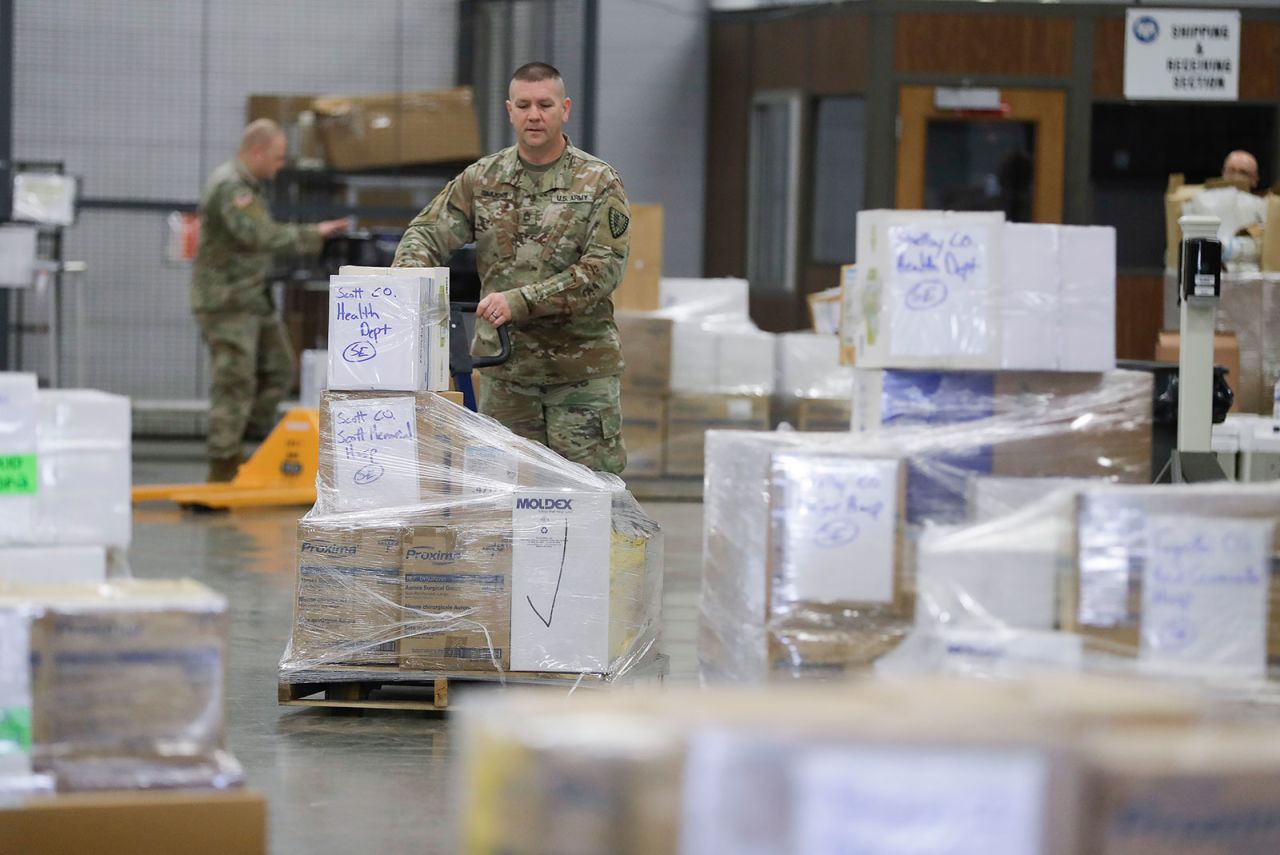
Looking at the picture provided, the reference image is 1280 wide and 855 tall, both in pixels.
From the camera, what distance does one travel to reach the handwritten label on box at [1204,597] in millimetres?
2965

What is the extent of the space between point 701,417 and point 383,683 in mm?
5488

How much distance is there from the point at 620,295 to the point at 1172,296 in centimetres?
319

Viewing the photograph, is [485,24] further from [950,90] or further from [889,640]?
[889,640]

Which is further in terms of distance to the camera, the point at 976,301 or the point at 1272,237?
the point at 1272,237

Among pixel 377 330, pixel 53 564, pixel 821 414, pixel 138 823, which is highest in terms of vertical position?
pixel 377 330

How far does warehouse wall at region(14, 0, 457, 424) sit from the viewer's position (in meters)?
12.3

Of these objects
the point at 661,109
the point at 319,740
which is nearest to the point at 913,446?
the point at 319,740

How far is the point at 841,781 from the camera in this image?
1.82 m

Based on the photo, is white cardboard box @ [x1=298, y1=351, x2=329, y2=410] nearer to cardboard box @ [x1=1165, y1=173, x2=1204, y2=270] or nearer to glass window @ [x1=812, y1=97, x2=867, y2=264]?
glass window @ [x1=812, y1=97, x2=867, y2=264]

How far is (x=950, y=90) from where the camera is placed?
38.6 feet

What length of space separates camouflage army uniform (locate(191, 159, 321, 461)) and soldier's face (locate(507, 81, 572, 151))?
4413mm

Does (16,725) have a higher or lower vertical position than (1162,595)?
lower

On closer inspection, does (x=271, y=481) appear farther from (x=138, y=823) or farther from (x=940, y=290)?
(x=138, y=823)

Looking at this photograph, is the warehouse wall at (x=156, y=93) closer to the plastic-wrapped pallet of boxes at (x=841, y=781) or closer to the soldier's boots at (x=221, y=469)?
the soldier's boots at (x=221, y=469)
